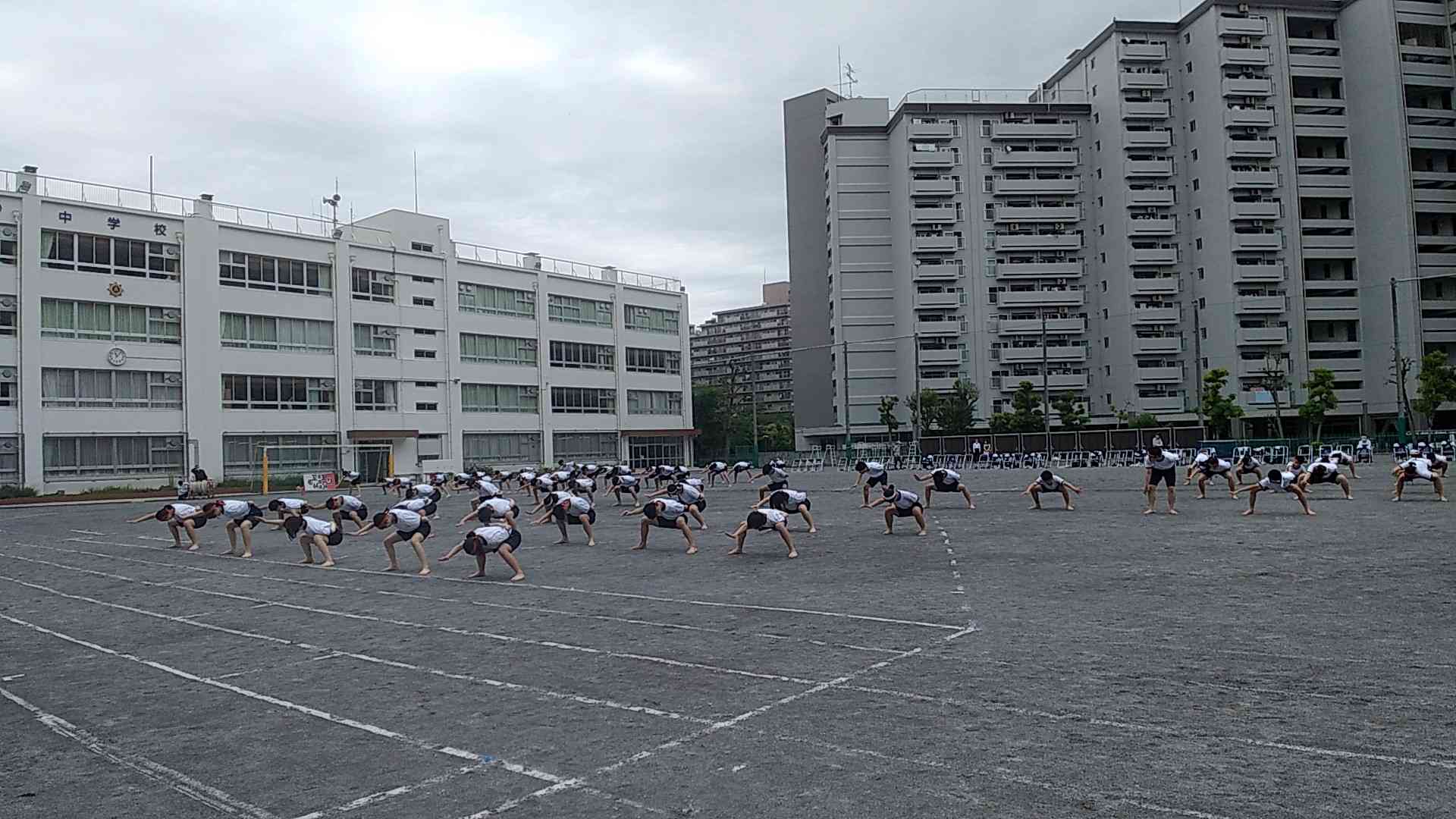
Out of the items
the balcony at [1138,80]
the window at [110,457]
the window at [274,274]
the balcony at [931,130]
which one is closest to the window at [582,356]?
the window at [274,274]

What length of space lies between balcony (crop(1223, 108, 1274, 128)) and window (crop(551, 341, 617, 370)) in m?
45.0

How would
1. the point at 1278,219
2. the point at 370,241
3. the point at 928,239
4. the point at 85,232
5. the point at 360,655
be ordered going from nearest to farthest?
the point at 360,655 < the point at 85,232 < the point at 370,241 < the point at 1278,219 < the point at 928,239

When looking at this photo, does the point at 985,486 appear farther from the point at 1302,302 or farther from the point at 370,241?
the point at 1302,302

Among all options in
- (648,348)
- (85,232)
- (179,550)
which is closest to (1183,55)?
(648,348)

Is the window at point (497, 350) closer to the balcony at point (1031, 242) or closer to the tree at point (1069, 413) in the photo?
the tree at point (1069, 413)

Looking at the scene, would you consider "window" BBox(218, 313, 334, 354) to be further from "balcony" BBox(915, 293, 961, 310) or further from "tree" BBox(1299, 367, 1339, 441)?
"tree" BBox(1299, 367, 1339, 441)

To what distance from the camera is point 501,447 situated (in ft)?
221

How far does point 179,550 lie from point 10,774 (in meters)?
17.7

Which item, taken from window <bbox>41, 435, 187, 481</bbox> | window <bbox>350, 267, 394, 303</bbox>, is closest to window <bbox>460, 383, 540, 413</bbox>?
window <bbox>350, 267, 394, 303</bbox>

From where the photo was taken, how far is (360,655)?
1092 centimetres

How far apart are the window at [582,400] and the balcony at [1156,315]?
37796 millimetres

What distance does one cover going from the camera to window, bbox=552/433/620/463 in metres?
70.8

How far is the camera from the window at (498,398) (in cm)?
6556

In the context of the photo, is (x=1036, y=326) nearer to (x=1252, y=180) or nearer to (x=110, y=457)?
(x=1252, y=180)
